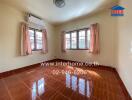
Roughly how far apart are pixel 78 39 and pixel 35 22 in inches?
99.6

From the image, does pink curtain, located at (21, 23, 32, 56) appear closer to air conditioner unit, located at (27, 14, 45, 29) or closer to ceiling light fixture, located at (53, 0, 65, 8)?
air conditioner unit, located at (27, 14, 45, 29)

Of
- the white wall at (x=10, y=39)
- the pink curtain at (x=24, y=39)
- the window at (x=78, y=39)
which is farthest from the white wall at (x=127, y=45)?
the white wall at (x=10, y=39)

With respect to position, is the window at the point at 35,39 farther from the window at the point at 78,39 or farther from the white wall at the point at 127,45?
the white wall at the point at 127,45

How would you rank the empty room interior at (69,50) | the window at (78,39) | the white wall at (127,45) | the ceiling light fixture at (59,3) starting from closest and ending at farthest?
the white wall at (127,45)
the empty room interior at (69,50)
the ceiling light fixture at (59,3)
the window at (78,39)

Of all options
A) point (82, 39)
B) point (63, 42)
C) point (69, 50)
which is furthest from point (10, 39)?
point (82, 39)

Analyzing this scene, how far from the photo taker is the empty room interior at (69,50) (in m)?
1.72

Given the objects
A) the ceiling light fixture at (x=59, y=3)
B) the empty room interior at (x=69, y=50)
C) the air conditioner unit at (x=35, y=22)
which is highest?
the ceiling light fixture at (x=59, y=3)

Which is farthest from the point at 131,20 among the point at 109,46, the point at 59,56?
the point at 59,56

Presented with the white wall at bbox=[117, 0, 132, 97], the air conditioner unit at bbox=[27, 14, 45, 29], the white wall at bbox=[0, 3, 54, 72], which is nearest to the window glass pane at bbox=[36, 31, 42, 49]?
the air conditioner unit at bbox=[27, 14, 45, 29]

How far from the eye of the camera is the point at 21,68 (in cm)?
348

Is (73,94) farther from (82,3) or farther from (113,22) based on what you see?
(113,22)

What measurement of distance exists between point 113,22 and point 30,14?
3.83 meters

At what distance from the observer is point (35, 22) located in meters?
4.00

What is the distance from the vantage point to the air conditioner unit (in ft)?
12.2
